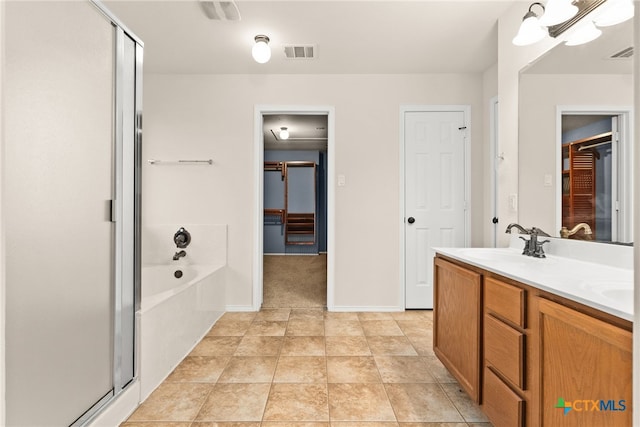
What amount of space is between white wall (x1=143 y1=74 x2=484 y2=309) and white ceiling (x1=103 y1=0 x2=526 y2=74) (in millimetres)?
149

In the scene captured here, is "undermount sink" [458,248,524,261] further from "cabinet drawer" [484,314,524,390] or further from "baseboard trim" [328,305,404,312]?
"baseboard trim" [328,305,404,312]

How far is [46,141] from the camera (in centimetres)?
105

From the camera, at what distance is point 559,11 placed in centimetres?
146

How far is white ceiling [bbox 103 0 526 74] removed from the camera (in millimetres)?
2037

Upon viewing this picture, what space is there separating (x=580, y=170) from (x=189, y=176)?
10.0 feet

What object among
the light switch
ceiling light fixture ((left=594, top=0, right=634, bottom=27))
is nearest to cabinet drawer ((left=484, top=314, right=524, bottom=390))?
the light switch

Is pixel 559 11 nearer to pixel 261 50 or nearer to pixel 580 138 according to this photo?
pixel 580 138

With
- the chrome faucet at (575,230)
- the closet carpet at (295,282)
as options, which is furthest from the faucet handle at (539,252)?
the closet carpet at (295,282)

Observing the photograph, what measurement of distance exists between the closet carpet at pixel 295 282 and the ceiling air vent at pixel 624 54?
2834 mm

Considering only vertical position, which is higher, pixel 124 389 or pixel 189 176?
pixel 189 176

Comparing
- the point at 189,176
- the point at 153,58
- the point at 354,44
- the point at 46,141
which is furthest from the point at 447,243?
the point at 153,58

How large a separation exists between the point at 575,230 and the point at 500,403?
948 millimetres

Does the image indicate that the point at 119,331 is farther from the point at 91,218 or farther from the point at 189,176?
the point at 189,176

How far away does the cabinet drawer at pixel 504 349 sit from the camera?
1.08 m
